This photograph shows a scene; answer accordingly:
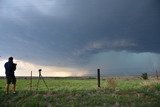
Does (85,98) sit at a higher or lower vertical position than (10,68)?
lower

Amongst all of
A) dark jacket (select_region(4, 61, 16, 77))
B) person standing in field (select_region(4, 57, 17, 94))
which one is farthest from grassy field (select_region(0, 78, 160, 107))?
dark jacket (select_region(4, 61, 16, 77))

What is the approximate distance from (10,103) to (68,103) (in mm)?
4250

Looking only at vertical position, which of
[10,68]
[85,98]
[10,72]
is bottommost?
[85,98]

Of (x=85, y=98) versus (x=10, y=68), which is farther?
(x=10, y=68)

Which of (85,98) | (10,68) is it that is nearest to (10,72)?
(10,68)

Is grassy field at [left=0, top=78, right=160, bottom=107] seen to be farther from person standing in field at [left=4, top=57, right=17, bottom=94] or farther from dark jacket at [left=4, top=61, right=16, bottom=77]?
dark jacket at [left=4, top=61, right=16, bottom=77]

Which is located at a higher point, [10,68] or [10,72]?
[10,68]

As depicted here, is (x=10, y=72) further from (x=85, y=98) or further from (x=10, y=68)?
(x=85, y=98)

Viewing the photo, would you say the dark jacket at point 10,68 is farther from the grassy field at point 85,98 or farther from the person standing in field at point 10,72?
the grassy field at point 85,98

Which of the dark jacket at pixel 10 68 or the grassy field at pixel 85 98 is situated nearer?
the grassy field at pixel 85 98

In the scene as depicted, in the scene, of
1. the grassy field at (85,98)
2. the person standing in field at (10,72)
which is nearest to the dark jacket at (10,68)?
the person standing in field at (10,72)

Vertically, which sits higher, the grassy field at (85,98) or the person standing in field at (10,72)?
the person standing in field at (10,72)

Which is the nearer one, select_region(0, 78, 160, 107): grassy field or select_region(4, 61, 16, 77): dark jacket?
select_region(0, 78, 160, 107): grassy field

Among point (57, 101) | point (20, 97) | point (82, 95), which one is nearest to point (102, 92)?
point (82, 95)
